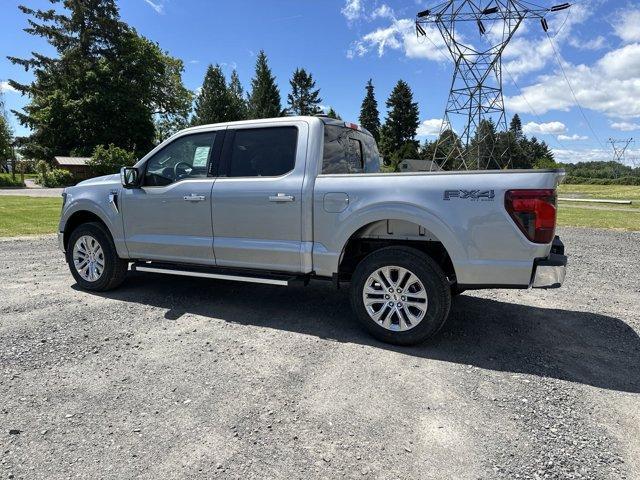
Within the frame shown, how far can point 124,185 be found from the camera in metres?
5.45

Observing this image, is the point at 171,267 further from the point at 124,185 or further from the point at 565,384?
the point at 565,384

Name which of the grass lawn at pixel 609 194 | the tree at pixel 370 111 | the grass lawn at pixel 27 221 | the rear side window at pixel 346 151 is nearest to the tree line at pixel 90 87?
the grass lawn at pixel 609 194

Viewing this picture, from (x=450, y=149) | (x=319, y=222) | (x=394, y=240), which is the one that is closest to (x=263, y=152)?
(x=319, y=222)

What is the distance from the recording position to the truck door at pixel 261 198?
14.9ft

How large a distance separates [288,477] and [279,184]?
2.83 metres

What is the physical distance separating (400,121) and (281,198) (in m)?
62.5

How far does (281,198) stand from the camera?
450 centimetres

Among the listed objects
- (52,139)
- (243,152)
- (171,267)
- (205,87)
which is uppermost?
(205,87)

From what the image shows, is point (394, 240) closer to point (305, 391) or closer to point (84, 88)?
point (305, 391)

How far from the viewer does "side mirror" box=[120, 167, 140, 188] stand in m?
5.36

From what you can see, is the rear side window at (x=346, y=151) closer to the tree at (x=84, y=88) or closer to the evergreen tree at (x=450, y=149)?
the evergreen tree at (x=450, y=149)

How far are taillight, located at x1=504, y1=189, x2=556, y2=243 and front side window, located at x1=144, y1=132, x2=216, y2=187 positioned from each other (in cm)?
325

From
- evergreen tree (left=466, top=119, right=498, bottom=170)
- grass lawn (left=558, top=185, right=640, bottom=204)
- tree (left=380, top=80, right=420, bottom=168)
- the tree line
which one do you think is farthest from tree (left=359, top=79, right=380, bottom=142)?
evergreen tree (left=466, top=119, right=498, bottom=170)

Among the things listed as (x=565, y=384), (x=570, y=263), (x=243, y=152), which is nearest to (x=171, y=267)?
(x=243, y=152)
